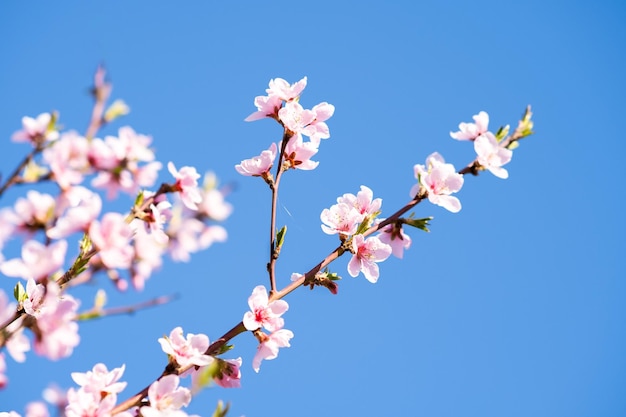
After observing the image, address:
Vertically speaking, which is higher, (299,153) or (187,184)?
(299,153)

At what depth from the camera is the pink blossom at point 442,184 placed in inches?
92.4

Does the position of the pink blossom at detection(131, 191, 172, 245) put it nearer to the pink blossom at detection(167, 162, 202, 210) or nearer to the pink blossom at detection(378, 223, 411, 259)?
the pink blossom at detection(167, 162, 202, 210)

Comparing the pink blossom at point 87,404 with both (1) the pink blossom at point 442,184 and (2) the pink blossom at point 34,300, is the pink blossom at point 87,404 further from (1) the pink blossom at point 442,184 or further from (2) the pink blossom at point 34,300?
(1) the pink blossom at point 442,184

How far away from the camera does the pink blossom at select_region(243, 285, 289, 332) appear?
6.88 feet

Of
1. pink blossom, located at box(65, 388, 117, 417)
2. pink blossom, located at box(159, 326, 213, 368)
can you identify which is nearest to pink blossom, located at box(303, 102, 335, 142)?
pink blossom, located at box(159, 326, 213, 368)

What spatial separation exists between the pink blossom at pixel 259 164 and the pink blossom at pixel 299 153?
0.09 metres

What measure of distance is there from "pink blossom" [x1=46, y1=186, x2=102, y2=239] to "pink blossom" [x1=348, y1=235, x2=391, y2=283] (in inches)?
42.5

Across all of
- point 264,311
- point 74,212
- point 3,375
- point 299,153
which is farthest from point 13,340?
point 299,153

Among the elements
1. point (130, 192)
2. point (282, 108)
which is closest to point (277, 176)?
point (282, 108)

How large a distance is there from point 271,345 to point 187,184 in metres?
0.76

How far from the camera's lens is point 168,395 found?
1.84 metres

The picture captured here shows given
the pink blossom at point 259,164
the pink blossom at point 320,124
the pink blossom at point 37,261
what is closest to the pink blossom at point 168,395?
the pink blossom at point 37,261

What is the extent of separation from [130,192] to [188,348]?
69 cm

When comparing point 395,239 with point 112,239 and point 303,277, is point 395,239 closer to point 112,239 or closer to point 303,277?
point 303,277
